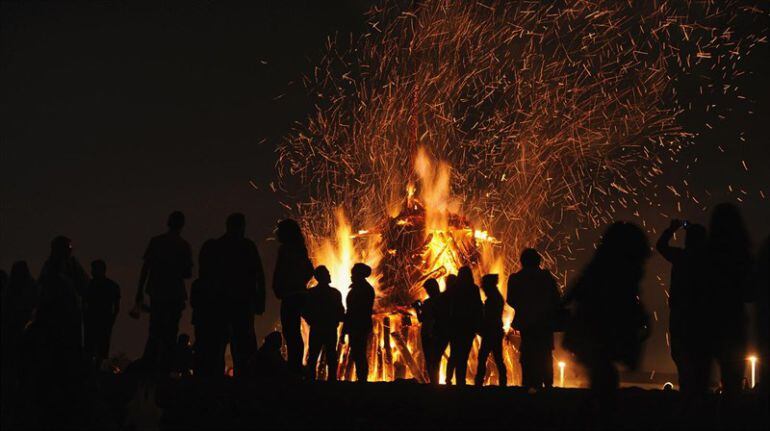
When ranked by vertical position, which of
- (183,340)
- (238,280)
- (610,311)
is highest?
(238,280)

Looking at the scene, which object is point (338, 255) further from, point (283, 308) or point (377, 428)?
point (377, 428)

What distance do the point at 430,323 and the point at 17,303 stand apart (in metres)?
5.76

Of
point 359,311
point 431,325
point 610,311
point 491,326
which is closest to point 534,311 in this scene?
point 491,326

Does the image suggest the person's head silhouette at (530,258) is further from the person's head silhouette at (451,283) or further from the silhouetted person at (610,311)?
the silhouetted person at (610,311)

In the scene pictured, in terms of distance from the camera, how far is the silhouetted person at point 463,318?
12.5m

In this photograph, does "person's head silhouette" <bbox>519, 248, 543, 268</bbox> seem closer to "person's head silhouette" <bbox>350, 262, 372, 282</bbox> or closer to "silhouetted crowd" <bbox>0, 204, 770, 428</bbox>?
"silhouetted crowd" <bbox>0, 204, 770, 428</bbox>

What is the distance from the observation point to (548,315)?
1184cm

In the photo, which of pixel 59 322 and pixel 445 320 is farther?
pixel 445 320

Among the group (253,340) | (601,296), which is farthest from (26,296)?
(601,296)

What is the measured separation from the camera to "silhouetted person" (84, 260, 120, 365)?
43.6 ft

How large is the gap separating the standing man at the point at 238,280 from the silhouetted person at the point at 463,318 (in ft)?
8.45

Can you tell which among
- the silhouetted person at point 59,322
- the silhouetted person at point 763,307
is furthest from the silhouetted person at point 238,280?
the silhouetted person at point 763,307

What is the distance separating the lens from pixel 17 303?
11.5 m

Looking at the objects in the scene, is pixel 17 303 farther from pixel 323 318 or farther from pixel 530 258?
pixel 530 258
